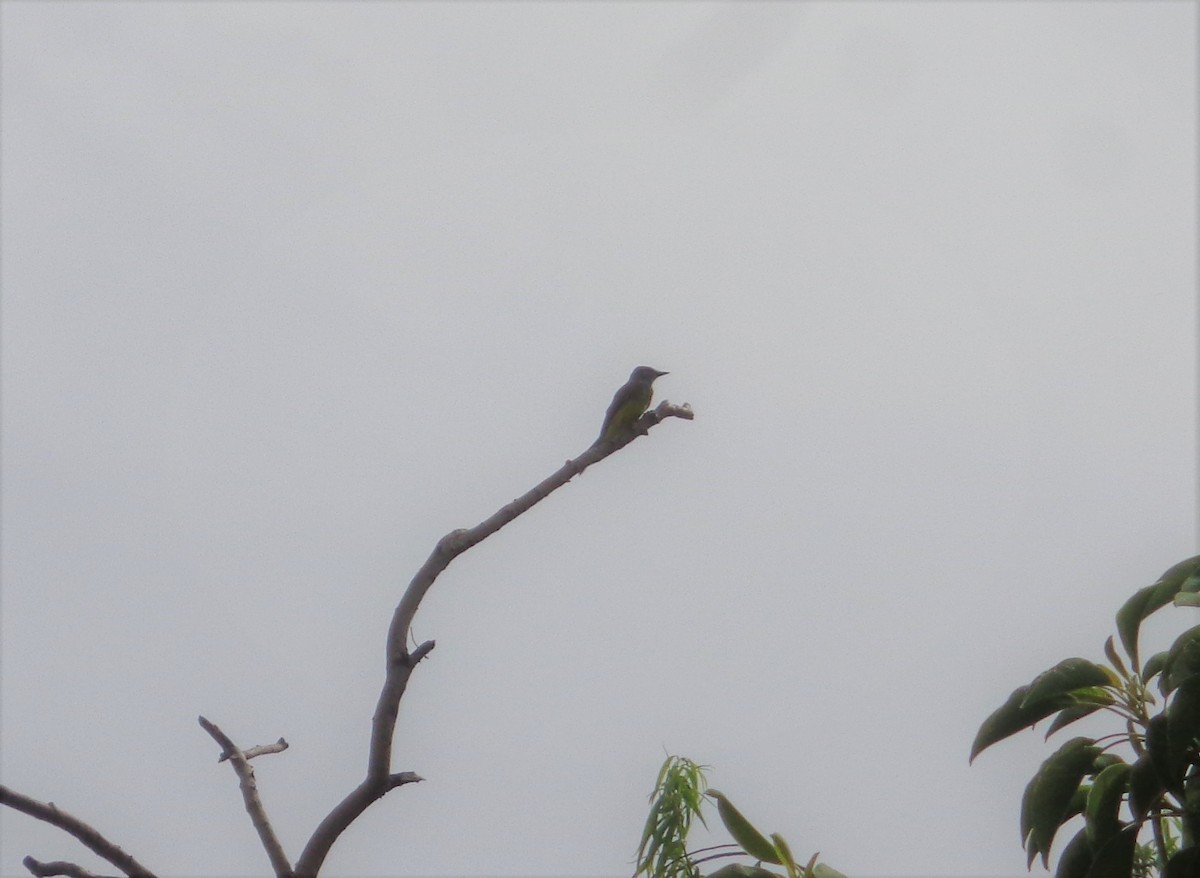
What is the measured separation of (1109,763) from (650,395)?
4955 millimetres

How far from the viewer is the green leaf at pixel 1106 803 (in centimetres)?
463

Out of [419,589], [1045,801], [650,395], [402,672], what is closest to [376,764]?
[402,672]

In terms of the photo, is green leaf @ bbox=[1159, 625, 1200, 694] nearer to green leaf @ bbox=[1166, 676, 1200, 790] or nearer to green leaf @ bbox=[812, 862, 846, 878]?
green leaf @ bbox=[1166, 676, 1200, 790]

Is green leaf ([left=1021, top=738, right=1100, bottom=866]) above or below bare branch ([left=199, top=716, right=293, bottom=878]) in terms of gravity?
below

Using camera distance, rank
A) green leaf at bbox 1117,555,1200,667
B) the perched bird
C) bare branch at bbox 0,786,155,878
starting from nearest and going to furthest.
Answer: bare branch at bbox 0,786,155,878 → green leaf at bbox 1117,555,1200,667 → the perched bird

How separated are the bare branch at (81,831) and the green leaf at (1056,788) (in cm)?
326

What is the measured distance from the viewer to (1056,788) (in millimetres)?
4859

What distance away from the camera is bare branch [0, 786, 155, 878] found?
13.5ft

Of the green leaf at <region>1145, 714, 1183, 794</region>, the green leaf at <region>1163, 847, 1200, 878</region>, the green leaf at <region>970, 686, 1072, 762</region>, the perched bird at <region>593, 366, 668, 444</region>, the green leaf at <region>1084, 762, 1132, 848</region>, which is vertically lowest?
the green leaf at <region>1163, 847, 1200, 878</region>

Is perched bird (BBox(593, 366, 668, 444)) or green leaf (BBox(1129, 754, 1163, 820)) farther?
perched bird (BBox(593, 366, 668, 444))

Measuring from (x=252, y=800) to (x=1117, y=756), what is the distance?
3.31m

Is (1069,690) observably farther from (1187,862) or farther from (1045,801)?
(1187,862)

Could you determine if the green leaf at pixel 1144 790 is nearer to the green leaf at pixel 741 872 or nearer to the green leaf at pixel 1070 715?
the green leaf at pixel 1070 715

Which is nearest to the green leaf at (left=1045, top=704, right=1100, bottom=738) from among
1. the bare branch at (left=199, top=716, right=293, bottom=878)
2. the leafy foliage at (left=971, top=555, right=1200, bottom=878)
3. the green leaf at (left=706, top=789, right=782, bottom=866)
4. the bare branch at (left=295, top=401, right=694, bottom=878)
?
the leafy foliage at (left=971, top=555, right=1200, bottom=878)
